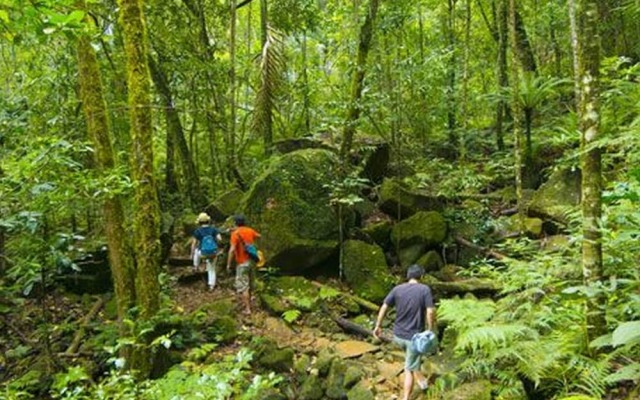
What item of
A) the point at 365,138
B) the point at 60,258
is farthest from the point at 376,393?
the point at 365,138

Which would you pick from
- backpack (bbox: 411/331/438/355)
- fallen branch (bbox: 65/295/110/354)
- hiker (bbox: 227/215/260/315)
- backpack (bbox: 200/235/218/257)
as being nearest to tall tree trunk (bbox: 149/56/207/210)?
backpack (bbox: 200/235/218/257)

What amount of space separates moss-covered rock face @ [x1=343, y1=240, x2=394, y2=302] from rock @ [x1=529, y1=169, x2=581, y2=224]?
3292 mm

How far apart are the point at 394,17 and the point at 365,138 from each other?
3.08 meters

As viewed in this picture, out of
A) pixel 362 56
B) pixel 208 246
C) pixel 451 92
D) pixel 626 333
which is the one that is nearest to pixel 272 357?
pixel 208 246

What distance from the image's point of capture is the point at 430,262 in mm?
10055

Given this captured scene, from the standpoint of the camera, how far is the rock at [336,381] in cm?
675

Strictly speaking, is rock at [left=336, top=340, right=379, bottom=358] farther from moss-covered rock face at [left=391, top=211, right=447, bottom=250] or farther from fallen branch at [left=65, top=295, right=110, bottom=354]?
fallen branch at [left=65, top=295, right=110, bottom=354]

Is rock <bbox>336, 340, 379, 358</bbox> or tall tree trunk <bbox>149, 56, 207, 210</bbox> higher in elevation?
tall tree trunk <bbox>149, 56, 207, 210</bbox>

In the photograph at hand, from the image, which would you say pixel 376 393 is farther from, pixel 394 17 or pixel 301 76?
pixel 301 76

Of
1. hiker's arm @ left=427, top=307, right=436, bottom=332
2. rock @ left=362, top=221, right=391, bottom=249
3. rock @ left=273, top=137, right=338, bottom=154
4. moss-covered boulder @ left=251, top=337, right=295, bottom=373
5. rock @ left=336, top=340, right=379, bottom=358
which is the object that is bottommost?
rock @ left=336, top=340, right=379, bottom=358

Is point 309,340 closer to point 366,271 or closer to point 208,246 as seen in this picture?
point 366,271

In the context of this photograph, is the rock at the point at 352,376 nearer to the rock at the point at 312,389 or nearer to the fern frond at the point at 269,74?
the rock at the point at 312,389

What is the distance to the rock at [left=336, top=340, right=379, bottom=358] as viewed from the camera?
7.76 m

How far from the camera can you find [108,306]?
8.99m
